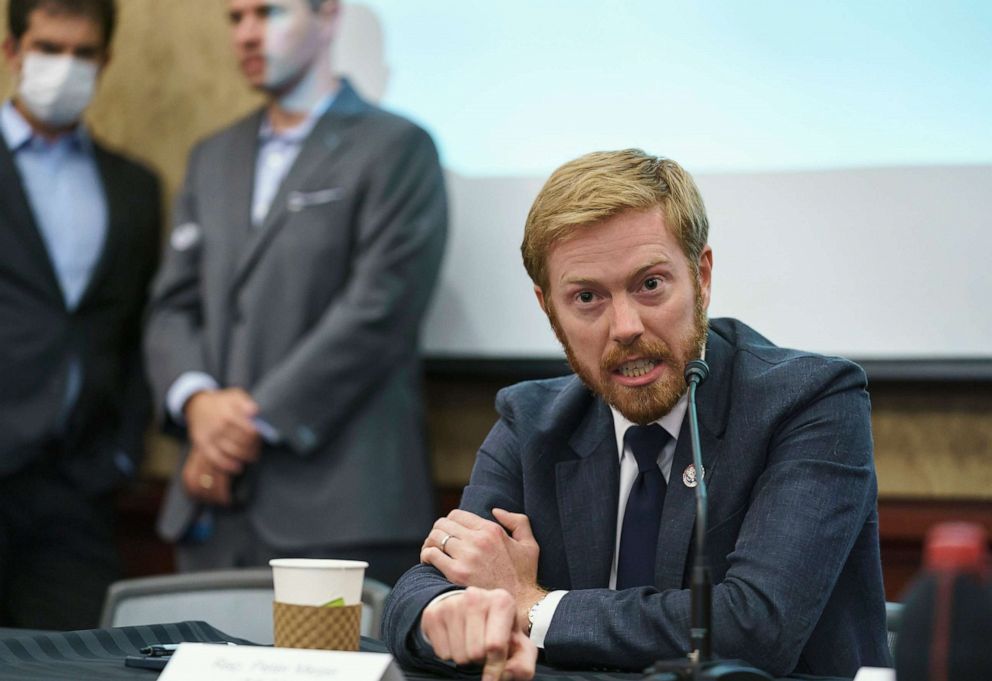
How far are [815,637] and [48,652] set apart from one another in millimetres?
1006

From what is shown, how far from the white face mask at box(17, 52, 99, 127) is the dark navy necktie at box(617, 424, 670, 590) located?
2.62m

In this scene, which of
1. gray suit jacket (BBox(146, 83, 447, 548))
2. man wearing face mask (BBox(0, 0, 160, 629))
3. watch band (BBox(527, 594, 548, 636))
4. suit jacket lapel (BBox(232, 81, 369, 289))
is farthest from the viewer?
man wearing face mask (BBox(0, 0, 160, 629))

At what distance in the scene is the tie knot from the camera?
6.42 feet

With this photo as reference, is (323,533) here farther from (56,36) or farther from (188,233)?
(56,36)

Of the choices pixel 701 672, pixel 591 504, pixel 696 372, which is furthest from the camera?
pixel 591 504

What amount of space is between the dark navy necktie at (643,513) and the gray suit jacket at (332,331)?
166 centimetres

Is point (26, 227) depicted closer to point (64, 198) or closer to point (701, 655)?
point (64, 198)

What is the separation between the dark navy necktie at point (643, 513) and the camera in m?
1.92

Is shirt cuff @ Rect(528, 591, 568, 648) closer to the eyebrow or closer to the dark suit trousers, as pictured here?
the eyebrow

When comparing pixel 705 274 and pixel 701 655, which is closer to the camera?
pixel 701 655

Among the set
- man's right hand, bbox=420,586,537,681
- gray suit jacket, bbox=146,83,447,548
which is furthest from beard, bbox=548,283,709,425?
gray suit jacket, bbox=146,83,447,548

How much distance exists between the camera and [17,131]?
4039 millimetres

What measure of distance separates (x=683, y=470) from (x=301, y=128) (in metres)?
2.29

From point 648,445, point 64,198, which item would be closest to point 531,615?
point 648,445
